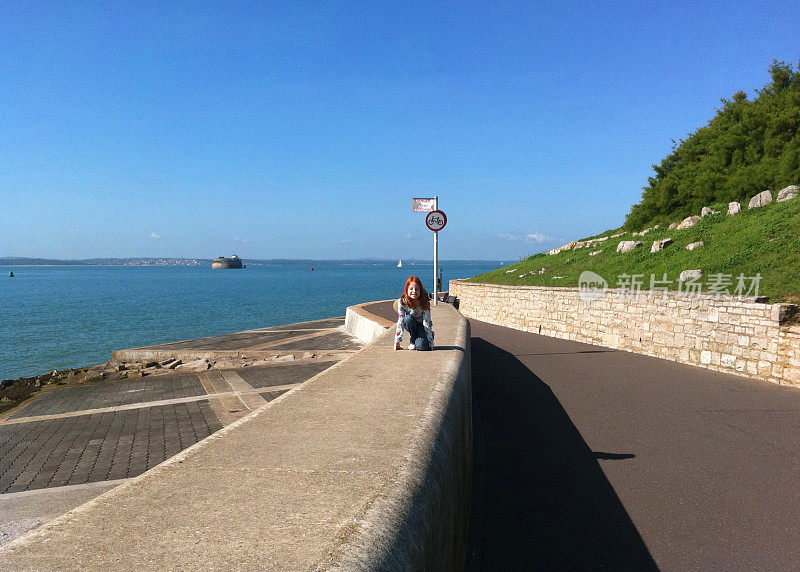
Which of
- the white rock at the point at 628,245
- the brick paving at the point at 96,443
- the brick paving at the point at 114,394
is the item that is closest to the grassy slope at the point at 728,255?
the white rock at the point at 628,245

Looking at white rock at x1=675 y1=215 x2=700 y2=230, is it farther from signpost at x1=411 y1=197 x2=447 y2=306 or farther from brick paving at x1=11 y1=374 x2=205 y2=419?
brick paving at x1=11 y1=374 x2=205 y2=419

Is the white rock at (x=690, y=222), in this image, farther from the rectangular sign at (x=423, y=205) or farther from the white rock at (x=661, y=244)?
the rectangular sign at (x=423, y=205)

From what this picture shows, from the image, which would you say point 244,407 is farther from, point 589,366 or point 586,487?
point 589,366

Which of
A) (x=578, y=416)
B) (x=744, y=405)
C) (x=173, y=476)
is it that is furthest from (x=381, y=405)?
(x=744, y=405)

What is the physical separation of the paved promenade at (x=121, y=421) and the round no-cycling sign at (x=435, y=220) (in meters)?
4.58

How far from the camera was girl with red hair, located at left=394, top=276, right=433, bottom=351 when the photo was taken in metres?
7.15

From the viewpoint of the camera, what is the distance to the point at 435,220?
14.7 metres

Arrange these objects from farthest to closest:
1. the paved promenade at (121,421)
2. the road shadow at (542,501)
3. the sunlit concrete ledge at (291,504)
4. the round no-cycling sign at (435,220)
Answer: the round no-cycling sign at (435,220), the paved promenade at (121,421), the road shadow at (542,501), the sunlit concrete ledge at (291,504)

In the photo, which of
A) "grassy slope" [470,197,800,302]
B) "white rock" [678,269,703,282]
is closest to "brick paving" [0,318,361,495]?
"white rock" [678,269,703,282]

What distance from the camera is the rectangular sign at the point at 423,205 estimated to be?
1470 centimetres

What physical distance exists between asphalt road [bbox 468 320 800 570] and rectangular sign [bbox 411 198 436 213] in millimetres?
6275

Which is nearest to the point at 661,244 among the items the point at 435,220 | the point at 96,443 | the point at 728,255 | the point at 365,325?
the point at 728,255

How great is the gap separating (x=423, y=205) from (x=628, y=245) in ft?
33.6

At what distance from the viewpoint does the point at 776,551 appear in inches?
160
